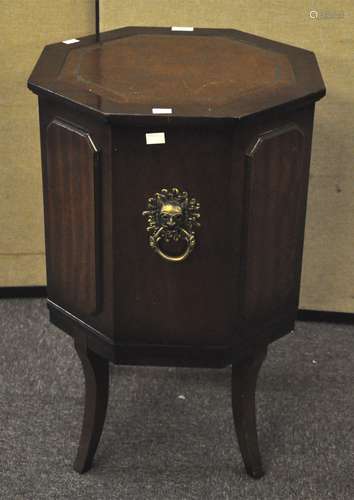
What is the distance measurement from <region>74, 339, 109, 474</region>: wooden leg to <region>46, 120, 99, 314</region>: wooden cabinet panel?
0.15 m

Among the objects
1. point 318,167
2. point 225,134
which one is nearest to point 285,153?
point 225,134

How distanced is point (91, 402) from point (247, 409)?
0.35m

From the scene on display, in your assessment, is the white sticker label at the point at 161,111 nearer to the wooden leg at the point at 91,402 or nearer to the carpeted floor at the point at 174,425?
the wooden leg at the point at 91,402

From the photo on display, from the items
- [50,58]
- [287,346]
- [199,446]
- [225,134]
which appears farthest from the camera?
[287,346]

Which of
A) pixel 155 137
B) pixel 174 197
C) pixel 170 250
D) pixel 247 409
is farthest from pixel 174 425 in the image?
pixel 155 137

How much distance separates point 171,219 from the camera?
6.31 feet

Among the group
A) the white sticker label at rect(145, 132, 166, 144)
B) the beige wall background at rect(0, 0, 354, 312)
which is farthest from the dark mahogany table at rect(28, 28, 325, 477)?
the beige wall background at rect(0, 0, 354, 312)

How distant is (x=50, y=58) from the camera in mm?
2150

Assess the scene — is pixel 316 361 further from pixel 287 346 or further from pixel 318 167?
pixel 318 167

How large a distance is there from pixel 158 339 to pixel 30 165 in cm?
100

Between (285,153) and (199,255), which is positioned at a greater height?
(285,153)

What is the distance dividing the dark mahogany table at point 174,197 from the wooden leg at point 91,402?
0.8 inches

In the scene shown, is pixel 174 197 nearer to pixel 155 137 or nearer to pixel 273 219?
pixel 155 137

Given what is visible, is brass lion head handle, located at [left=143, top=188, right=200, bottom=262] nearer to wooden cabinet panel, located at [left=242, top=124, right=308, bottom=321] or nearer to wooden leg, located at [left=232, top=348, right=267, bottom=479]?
wooden cabinet panel, located at [left=242, top=124, right=308, bottom=321]
